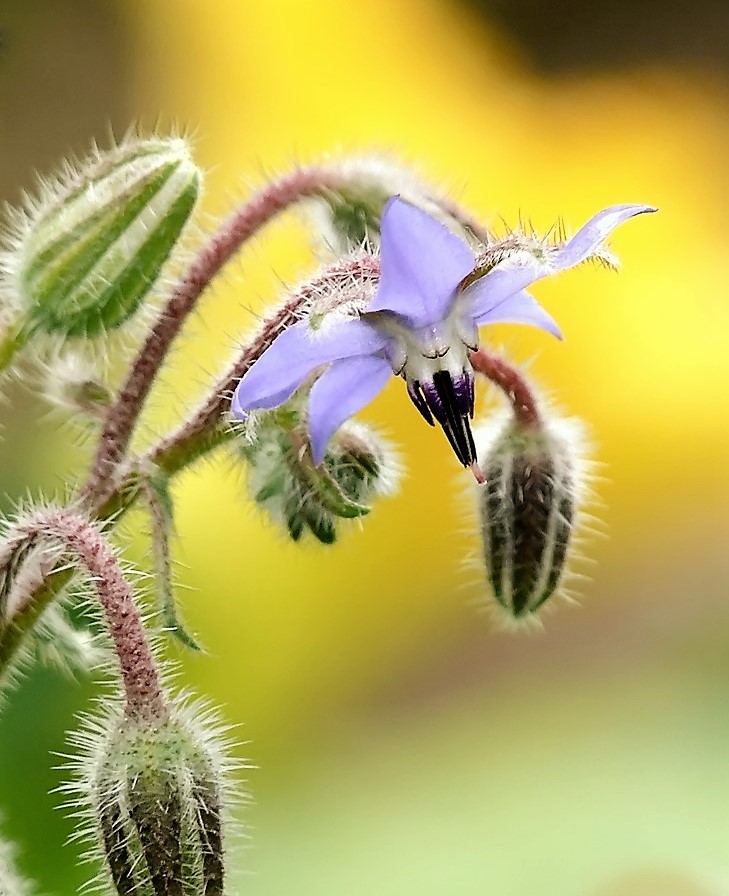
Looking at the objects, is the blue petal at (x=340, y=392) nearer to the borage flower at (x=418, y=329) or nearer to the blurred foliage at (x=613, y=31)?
the borage flower at (x=418, y=329)

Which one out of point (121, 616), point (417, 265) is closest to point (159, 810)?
point (121, 616)

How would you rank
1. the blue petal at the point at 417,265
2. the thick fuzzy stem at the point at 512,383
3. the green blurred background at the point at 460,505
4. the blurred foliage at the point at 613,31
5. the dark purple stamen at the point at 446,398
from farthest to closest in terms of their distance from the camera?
the blurred foliage at the point at 613,31 < the green blurred background at the point at 460,505 < the thick fuzzy stem at the point at 512,383 < the dark purple stamen at the point at 446,398 < the blue petal at the point at 417,265

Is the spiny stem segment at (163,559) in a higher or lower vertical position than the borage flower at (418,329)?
lower

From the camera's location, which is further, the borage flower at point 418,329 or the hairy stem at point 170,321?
the hairy stem at point 170,321

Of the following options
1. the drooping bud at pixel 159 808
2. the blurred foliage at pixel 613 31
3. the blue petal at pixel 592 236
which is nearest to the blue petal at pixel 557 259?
the blue petal at pixel 592 236

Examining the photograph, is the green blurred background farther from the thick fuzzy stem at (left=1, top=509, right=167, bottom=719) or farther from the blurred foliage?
the thick fuzzy stem at (left=1, top=509, right=167, bottom=719)

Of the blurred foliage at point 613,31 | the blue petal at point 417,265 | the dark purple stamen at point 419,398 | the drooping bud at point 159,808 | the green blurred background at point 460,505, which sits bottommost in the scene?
the drooping bud at point 159,808

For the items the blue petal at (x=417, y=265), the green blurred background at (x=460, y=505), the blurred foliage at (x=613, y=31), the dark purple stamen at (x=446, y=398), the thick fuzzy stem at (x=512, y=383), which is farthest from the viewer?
the blurred foliage at (x=613, y=31)

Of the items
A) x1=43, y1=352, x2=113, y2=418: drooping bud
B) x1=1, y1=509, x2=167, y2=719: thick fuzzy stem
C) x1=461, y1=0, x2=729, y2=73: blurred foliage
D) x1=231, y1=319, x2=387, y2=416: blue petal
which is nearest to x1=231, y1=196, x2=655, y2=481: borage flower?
x1=231, y1=319, x2=387, y2=416: blue petal
